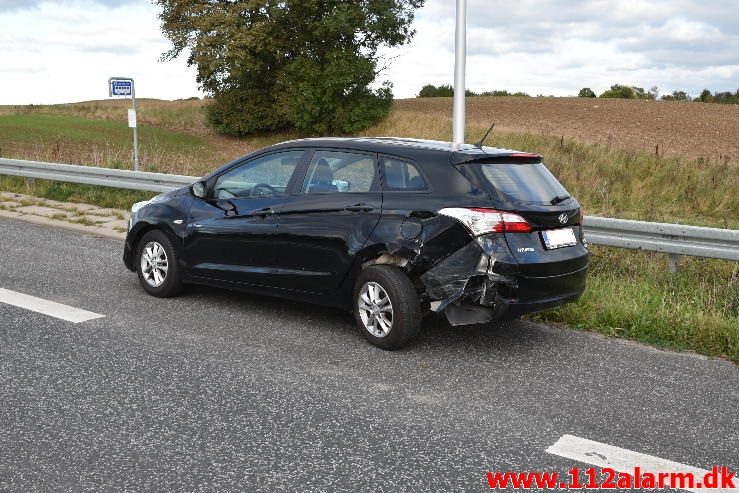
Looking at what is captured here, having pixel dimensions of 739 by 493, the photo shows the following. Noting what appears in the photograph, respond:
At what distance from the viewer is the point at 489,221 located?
537cm

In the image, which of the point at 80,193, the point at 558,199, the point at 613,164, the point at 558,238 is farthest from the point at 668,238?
the point at 613,164

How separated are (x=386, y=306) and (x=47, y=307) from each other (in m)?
3.06

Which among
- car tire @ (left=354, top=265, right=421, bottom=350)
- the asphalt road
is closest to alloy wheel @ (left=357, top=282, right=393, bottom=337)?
car tire @ (left=354, top=265, right=421, bottom=350)

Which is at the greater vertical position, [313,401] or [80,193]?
[80,193]

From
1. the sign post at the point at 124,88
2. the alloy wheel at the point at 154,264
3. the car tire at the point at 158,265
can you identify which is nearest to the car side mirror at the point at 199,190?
the car tire at the point at 158,265

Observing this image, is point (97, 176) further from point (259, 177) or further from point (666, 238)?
point (666, 238)

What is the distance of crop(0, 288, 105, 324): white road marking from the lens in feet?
21.3

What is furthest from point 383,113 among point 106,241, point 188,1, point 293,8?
point 106,241

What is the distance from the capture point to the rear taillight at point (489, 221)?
5.36m

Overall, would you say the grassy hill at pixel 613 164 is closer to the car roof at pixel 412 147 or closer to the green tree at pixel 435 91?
the car roof at pixel 412 147

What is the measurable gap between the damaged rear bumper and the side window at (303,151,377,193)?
0.96 meters

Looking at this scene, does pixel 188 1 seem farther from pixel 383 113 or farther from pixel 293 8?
pixel 383 113

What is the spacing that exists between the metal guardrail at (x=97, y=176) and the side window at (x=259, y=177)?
4.97m

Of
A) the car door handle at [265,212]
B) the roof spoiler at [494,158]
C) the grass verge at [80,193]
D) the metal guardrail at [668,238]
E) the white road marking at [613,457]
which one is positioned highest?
the roof spoiler at [494,158]
